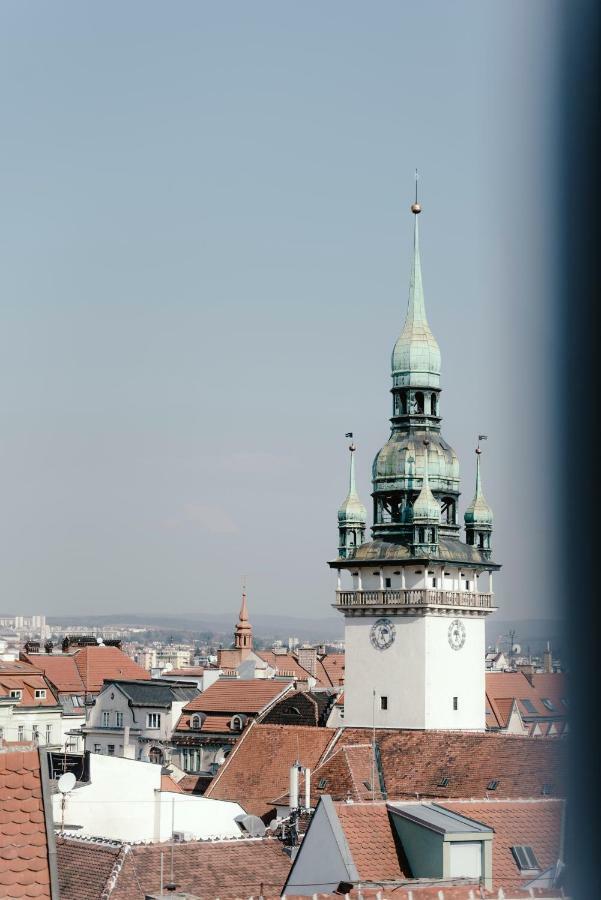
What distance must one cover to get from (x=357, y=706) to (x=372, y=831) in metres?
21.8

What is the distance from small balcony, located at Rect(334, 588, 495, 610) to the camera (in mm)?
42156

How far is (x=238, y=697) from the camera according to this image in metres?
50.9

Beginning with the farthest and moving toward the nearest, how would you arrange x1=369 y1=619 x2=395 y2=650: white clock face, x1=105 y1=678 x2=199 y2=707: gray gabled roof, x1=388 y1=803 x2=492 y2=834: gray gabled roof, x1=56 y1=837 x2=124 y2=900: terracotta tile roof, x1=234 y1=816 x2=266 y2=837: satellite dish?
1. x1=105 y1=678 x2=199 y2=707: gray gabled roof
2. x1=369 y1=619 x2=395 y2=650: white clock face
3. x1=234 y1=816 x2=266 y2=837: satellite dish
4. x1=388 y1=803 x2=492 y2=834: gray gabled roof
5. x1=56 y1=837 x2=124 y2=900: terracotta tile roof

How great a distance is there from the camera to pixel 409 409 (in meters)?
45.2

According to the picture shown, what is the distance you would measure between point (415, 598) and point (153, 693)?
16829 mm

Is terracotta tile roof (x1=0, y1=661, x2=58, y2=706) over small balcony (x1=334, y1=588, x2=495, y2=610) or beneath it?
beneath

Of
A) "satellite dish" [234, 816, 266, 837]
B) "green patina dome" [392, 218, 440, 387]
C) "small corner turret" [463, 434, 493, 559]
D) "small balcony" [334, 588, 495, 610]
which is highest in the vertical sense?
"green patina dome" [392, 218, 440, 387]

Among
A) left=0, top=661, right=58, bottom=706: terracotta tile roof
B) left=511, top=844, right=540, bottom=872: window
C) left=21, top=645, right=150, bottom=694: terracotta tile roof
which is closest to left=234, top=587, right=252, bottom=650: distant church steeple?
left=21, top=645, right=150, bottom=694: terracotta tile roof

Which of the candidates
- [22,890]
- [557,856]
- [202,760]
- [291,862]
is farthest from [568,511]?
[202,760]

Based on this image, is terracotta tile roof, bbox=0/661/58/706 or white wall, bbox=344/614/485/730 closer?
white wall, bbox=344/614/485/730

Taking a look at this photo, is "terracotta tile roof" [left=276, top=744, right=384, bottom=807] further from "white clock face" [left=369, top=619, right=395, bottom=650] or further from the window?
the window

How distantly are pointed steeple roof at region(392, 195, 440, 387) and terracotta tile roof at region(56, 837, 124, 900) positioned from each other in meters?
25.6

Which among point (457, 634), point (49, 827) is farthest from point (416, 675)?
point (49, 827)

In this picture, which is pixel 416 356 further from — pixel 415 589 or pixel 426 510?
pixel 415 589
